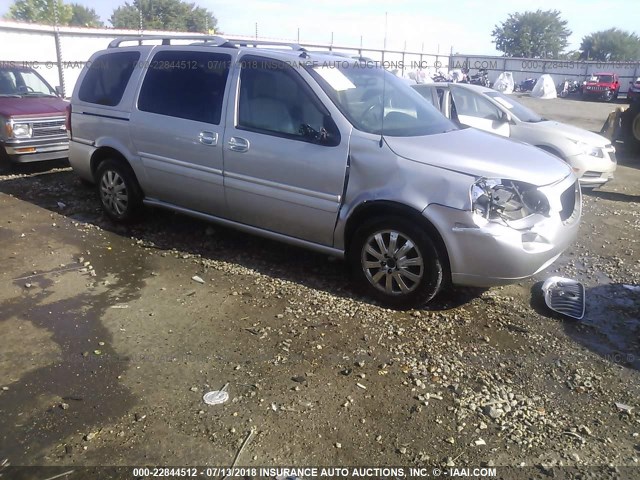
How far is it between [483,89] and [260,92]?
5.56m

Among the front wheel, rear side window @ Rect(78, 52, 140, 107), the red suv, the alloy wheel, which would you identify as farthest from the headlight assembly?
the red suv

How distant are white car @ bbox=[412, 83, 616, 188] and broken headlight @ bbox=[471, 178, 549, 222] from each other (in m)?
4.27

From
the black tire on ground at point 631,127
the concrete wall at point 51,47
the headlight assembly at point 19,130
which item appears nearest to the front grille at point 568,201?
the headlight assembly at point 19,130

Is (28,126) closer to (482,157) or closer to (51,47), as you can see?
(482,157)

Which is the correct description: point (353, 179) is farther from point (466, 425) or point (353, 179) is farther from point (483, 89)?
point (483, 89)

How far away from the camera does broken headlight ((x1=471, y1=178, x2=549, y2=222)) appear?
377 centimetres

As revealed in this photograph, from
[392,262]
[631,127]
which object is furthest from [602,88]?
[392,262]

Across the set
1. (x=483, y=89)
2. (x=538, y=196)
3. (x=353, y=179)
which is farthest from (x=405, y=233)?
(x=483, y=89)

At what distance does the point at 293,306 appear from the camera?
421cm

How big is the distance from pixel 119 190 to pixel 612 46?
74.5 metres

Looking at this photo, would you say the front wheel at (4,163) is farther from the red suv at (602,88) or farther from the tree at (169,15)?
the tree at (169,15)

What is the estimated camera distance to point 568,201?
14.0ft

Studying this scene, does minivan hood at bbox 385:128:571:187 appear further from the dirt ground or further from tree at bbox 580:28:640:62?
tree at bbox 580:28:640:62

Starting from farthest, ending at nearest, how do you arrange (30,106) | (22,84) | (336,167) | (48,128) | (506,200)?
1. (22,84)
2. (30,106)
3. (48,128)
4. (336,167)
5. (506,200)
